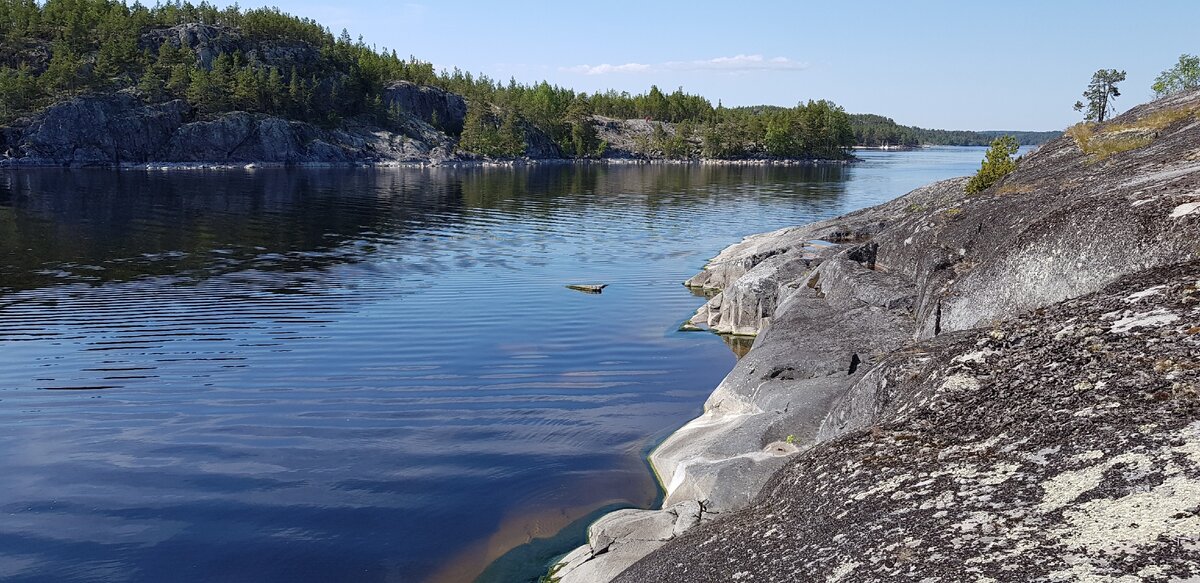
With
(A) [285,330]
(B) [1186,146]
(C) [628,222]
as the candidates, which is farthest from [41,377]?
(C) [628,222]

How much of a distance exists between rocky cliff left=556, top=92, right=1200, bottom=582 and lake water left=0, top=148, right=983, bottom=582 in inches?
132

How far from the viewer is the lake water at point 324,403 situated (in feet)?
52.5

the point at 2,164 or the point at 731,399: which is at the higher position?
the point at 2,164

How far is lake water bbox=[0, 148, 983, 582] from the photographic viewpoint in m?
16.0

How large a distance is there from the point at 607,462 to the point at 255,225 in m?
60.3

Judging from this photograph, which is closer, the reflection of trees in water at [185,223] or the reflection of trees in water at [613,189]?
the reflection of trees in water at [185,223]

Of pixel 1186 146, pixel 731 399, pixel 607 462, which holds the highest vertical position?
pixel 1186 146

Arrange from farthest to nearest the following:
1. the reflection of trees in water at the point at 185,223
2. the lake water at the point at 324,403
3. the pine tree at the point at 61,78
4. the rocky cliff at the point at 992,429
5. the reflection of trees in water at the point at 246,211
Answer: the pine tree at the point at 61,78
the reflection of trees in water at the point at 246,211
the reflection of trees in water at the point at 185,223
the lake water at the point at 324,403
the rocky cliff at the point at 992,429

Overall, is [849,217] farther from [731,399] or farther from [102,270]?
[102,270]

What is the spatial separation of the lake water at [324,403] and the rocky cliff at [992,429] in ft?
11.0

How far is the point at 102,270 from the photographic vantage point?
4491 cm

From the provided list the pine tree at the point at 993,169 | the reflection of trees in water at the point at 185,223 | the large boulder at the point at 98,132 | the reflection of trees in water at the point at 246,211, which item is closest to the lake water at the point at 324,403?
the reflection of trees in water at the point at 185,223

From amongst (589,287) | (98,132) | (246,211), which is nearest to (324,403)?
(589,287)

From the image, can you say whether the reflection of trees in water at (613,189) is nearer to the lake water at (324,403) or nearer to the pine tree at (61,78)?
the lake water at (324,403)
